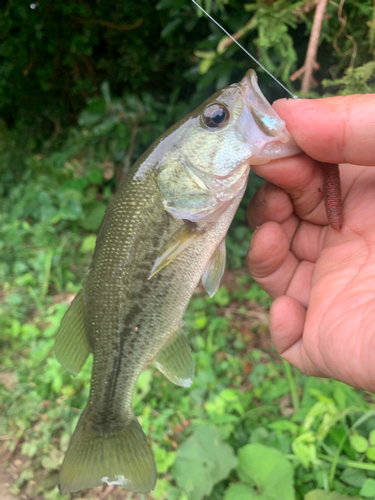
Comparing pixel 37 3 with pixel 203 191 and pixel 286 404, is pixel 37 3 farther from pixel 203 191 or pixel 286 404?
pixel 286 404

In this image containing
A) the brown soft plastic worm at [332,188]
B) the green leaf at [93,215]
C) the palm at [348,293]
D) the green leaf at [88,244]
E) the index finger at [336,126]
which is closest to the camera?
the palm at [348,293]

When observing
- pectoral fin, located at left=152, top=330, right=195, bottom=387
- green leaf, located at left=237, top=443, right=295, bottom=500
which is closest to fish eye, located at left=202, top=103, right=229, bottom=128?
pectoral fin, located at left=152, top=330, right=195, bottom=387

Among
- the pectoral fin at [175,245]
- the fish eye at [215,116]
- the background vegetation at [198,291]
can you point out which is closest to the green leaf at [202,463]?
the background vegetation at [198,291]

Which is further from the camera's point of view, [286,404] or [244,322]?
[244,322]

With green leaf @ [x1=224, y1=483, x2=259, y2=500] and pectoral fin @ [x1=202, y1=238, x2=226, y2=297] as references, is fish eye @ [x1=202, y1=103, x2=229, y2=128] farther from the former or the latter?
green leaf @ [x1=224, y1=483, x2=259, y2=500]

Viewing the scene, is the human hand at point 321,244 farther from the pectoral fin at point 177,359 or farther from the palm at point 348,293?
the pectoral fin at point 177,359

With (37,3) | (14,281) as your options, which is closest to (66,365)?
(14,281)

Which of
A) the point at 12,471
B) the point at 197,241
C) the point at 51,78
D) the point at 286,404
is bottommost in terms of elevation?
the point at 12,471
